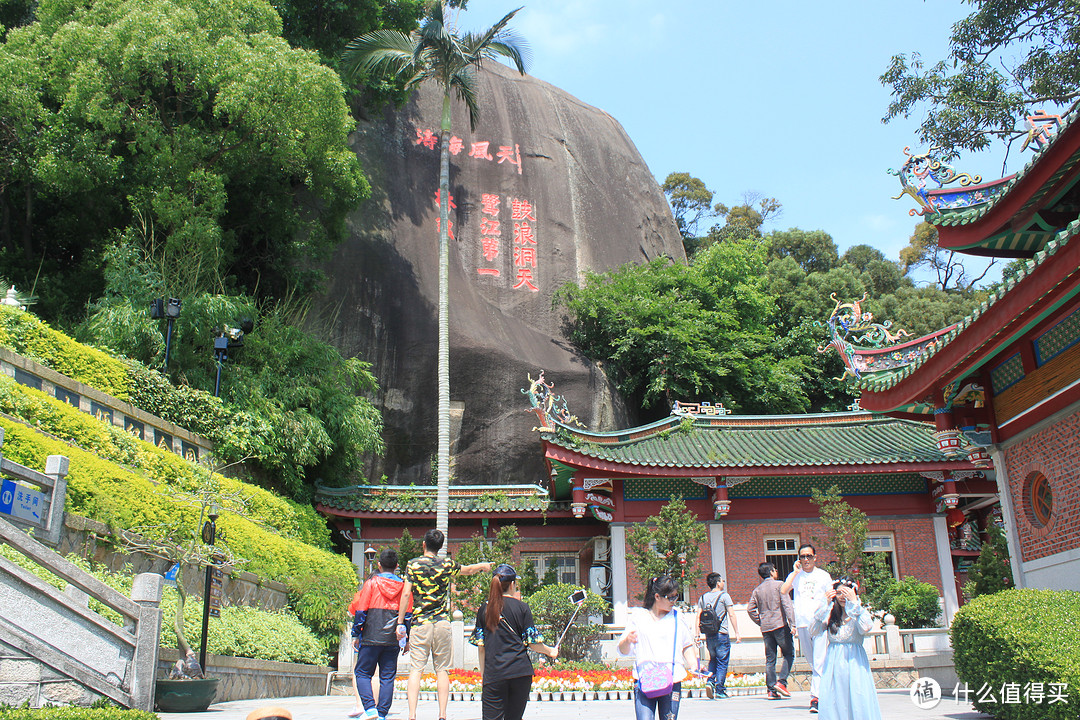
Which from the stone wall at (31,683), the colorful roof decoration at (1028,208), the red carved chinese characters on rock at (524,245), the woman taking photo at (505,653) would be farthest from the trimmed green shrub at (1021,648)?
the red carved chinese characters on rock at (524,245)

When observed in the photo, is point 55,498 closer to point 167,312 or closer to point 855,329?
point 167,312

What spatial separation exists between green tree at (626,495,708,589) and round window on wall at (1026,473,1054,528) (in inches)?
216

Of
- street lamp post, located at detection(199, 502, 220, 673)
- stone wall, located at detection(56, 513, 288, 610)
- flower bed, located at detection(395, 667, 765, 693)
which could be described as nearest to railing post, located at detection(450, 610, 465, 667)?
flower bed, located at detection(395, 667, 765, 693)

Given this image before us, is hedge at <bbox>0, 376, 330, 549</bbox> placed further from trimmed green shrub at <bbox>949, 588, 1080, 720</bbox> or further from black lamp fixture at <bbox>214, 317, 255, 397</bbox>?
trimmed green shrub at <bbox>949, 588, 1080, 720</bbox>

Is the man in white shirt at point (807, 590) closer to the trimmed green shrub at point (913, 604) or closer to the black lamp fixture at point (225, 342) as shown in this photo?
the trimmed green shrub at point (913, 604)

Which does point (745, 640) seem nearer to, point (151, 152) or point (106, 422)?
point (106, 422)

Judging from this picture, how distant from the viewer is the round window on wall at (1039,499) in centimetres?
871

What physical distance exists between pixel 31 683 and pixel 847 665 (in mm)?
5748

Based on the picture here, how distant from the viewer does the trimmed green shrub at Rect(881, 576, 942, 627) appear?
527 inches

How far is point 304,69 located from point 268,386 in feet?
21.6

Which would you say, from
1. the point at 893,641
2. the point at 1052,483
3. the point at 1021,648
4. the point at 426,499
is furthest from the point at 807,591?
the point at 426,499

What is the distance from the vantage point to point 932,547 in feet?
52.5

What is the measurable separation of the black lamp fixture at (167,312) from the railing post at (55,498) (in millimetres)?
7362

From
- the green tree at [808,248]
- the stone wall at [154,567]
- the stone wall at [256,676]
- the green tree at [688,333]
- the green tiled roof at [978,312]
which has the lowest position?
the stone wall at [256,676]
